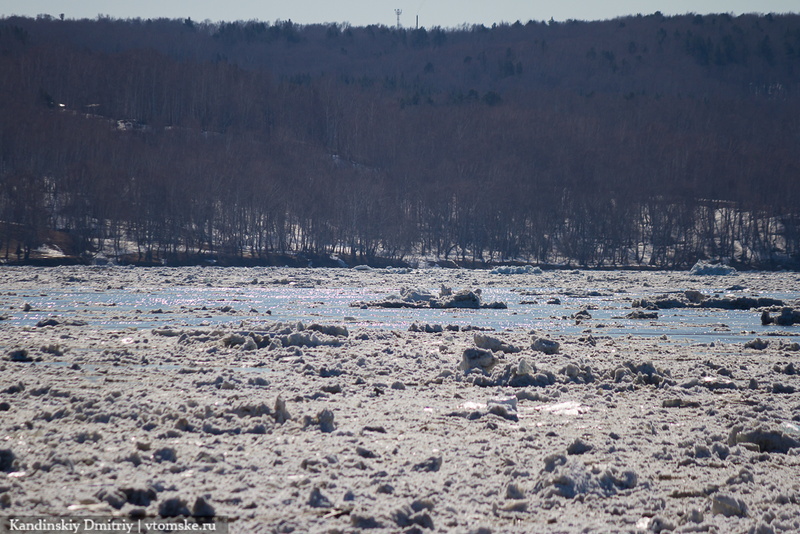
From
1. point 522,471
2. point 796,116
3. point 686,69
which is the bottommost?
point 522,471

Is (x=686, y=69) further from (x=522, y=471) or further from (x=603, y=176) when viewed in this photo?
(x=522, y=471)

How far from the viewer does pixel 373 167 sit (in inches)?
4916

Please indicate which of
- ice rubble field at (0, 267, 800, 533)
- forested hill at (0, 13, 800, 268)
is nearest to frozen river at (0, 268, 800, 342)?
ice rubble field at (0, 267, 800, 533)

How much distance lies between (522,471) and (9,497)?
4.27 meters

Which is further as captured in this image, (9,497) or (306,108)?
(306,108)

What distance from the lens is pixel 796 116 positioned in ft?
511

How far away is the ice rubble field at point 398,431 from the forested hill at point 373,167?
61262 mm

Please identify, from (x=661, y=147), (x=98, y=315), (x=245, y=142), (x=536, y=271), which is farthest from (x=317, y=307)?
(x=661, y=147)

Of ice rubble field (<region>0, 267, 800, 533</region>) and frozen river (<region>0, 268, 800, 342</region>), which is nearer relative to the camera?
ice rubble field (<region>0, 267, 800, 533</region>)

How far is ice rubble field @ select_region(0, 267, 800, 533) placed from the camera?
6492mm

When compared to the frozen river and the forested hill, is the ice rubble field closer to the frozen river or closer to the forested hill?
the frozen river

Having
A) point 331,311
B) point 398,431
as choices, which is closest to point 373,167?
point 331,311

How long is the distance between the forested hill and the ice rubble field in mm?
61262

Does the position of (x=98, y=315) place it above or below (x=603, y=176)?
below
